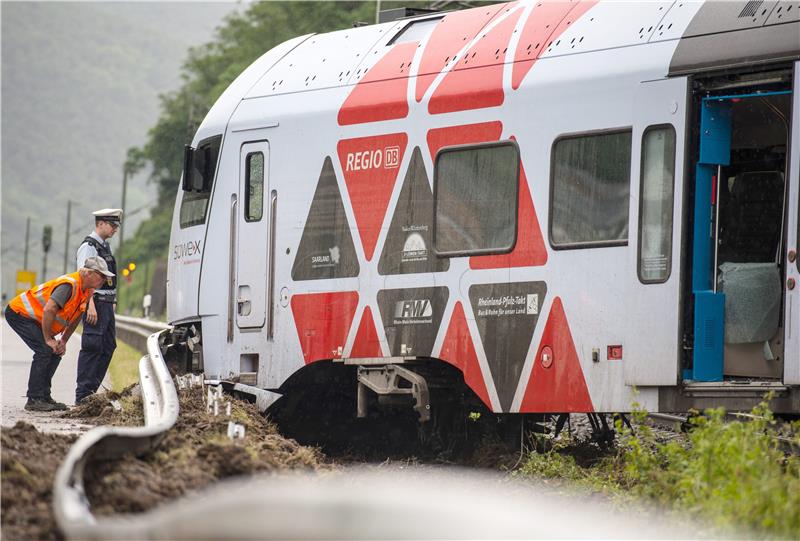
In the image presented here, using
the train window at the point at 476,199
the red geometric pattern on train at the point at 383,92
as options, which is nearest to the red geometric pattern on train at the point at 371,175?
the red geometric pattern on train at the point at 383,92

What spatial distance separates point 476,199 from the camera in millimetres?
10891

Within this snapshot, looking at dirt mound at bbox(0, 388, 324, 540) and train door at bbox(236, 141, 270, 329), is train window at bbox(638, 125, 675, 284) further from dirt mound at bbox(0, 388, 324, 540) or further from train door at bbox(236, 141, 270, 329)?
train door at bbox(236, 141, 270, 329)

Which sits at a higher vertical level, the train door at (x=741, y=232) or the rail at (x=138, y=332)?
the train door at (x=741, y=232)

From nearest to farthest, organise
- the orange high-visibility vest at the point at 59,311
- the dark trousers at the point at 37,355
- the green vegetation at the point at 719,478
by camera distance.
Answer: the green vegetation at the point at 719,478
the dark trousers at the point at 37,355
the orange high-visibility vest at the point at 59,311

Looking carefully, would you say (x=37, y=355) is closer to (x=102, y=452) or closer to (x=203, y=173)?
(x=203, y=173)

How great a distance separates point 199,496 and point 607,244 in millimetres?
4320

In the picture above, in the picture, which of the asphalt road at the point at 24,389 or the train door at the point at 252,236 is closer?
the asphalt road at the point at 24,389

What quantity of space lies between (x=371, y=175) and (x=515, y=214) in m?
1.58

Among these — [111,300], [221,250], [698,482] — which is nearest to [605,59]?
[698,482]

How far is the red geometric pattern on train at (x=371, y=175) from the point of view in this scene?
11445 millimetres

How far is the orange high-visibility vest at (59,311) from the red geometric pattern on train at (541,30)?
4.87m

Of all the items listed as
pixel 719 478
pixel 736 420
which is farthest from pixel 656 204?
pixel 719 478

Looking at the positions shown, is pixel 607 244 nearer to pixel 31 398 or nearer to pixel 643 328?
pixel 643 328

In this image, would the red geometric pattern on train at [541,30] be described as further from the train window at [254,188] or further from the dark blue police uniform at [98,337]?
the dark blue police uniform at [98,337]
